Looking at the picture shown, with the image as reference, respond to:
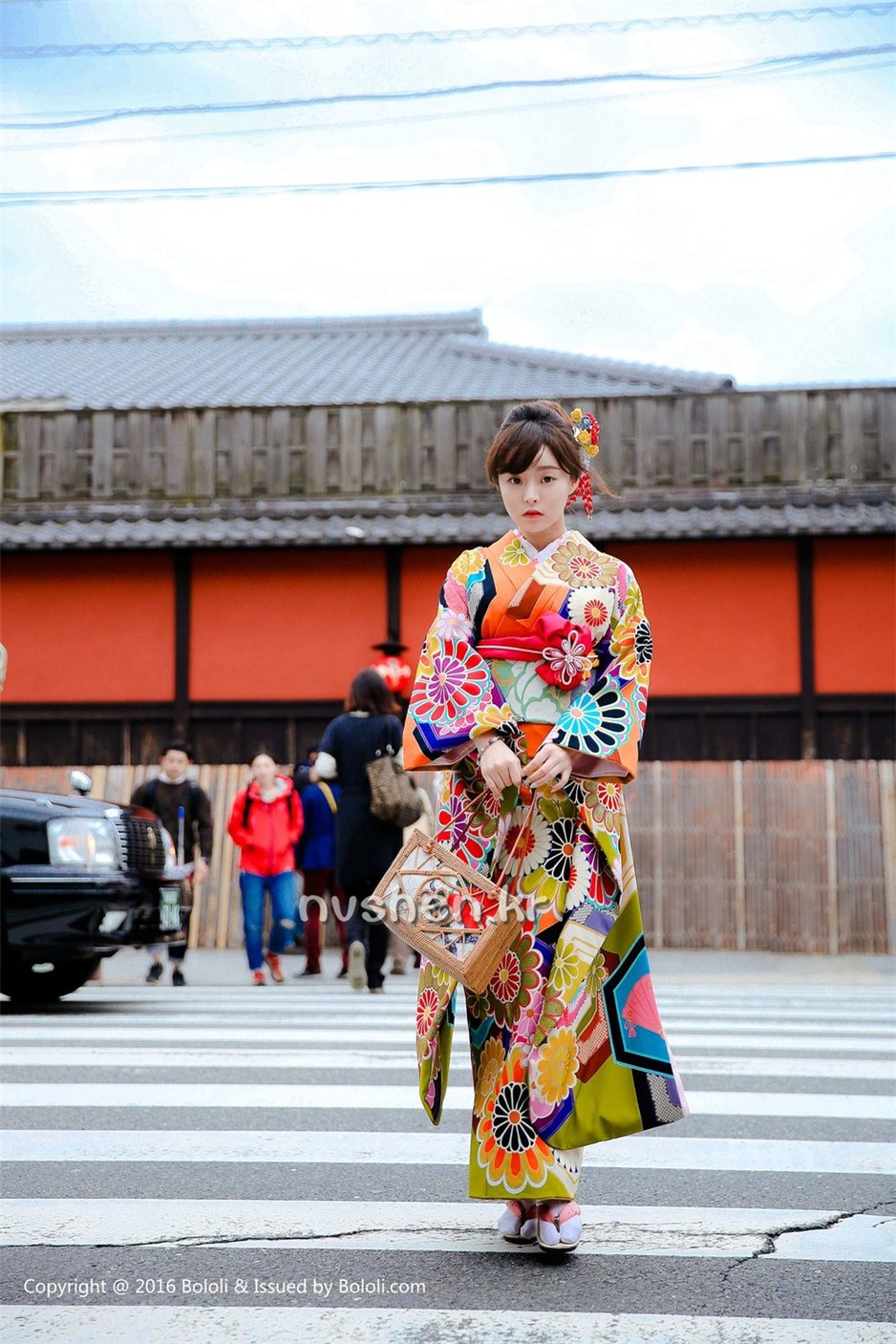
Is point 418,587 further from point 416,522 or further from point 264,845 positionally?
point 264,845

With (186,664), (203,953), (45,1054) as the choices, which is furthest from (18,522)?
(45,1054)

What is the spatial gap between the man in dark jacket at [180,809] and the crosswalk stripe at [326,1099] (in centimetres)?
514

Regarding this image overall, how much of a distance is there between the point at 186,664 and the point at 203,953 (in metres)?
3.67

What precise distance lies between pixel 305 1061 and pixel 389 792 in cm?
327

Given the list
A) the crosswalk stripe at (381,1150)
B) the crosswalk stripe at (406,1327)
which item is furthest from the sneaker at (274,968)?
the crosswalk stripe at (406,1327)

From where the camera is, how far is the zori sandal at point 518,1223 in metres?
3.48

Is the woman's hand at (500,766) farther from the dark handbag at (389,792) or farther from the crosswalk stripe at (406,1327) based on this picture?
the dark handbag at (389,792)

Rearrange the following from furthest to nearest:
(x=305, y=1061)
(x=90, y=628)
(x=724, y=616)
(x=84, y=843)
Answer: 1. (x=90, y=628)
2. (x=724, y=616)
3. (x=84, y=843)
4. (x=305, y=1061)

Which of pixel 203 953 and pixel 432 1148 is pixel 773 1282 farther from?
pixel 203 953

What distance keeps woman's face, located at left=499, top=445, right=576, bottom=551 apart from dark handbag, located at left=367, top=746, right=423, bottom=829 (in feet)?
19.7

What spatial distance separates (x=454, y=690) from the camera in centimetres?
365

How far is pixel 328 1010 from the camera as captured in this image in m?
8.77

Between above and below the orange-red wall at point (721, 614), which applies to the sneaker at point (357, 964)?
below

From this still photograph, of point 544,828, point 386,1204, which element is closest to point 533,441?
point 544,828
